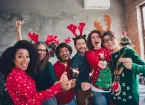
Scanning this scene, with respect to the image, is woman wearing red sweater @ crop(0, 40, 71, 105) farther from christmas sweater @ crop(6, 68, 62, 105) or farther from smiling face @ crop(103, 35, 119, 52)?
smiling face @ crop(103, 35, 119, 52)

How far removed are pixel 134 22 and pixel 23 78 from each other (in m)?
3.11

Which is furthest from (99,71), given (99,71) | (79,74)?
(79,74)

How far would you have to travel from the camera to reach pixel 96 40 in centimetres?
238

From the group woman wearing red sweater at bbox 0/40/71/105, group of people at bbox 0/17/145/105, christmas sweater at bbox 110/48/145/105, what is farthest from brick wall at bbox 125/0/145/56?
woman wearing red sweater at bbox 0/40/71/105

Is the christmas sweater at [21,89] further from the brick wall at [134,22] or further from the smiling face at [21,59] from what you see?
the brick wall at [134,22]

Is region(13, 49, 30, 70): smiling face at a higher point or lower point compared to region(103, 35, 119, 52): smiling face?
lower

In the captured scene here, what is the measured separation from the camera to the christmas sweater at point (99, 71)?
7.28 ft

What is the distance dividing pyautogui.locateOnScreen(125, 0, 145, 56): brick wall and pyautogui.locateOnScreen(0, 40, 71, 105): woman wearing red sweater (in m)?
2.68

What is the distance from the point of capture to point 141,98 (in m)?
3.03

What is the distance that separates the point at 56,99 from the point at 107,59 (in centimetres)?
76

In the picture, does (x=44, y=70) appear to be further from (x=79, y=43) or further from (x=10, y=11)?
(x=10, y=11)

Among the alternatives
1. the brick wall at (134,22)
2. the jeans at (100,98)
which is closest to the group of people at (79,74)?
the jeans at (100,98)

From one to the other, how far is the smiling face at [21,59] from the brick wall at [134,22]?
2828 millimetres

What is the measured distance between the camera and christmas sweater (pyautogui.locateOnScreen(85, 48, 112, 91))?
2.22 meters
